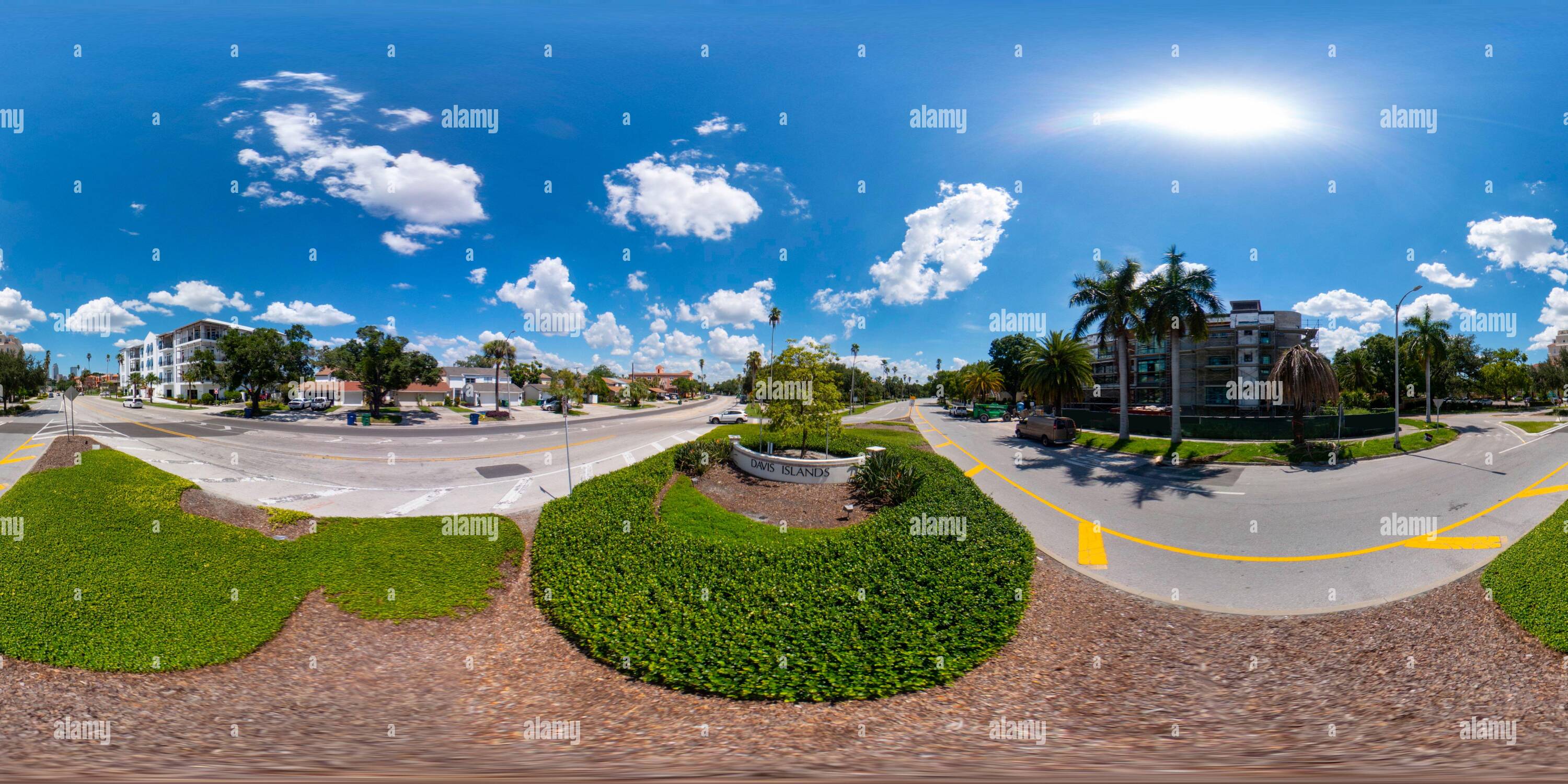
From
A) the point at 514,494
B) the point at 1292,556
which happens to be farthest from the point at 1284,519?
the point at 514,494

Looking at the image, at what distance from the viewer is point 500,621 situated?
22.3ft

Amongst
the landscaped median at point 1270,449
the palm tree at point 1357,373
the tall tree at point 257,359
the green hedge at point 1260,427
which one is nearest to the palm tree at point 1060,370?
the green hedge at point 1260,427

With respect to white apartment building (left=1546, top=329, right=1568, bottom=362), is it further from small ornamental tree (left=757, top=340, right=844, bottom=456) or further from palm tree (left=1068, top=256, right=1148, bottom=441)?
small ornamental tree (left=757, top=340, right=844, bottom=456)

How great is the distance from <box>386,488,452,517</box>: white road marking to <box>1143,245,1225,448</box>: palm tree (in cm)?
2693

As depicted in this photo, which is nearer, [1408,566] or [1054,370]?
[1408,566]

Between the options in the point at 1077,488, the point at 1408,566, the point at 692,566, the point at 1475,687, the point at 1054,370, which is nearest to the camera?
the point at 1475,687

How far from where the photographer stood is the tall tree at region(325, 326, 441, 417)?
131 feet

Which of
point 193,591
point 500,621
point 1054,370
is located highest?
point 1054,370

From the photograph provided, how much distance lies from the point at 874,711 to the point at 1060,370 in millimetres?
33382

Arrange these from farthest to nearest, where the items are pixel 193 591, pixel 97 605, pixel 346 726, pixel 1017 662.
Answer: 1. pixel 193 591
2. pixel 97 605
3. pixel 1017 662
4. pixel 346 726

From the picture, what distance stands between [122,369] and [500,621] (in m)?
149

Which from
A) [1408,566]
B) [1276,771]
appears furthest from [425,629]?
[1408,566]

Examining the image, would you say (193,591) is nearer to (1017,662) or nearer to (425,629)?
(425,629)

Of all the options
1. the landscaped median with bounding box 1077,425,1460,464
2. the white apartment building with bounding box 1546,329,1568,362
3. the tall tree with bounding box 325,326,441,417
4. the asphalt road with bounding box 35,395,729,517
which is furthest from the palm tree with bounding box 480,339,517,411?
the white apartment building with bounding box 1546,329,1568,362
